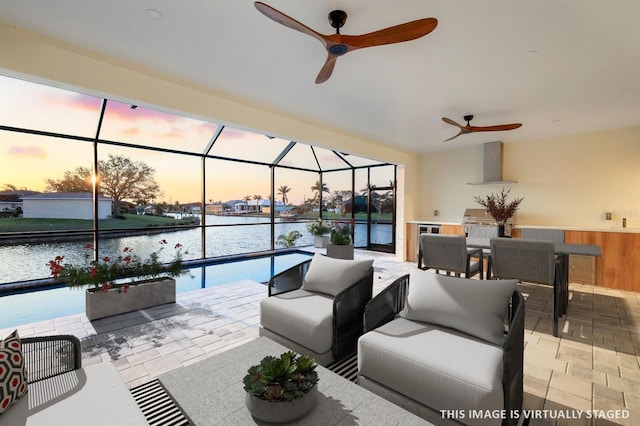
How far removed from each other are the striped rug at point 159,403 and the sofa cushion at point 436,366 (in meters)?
0.45

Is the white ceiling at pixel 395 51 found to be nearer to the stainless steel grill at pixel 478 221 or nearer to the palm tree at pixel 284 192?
the stainless steel grill at pixel 478 221

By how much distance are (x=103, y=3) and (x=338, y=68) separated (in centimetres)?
206

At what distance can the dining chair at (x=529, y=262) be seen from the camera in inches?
120

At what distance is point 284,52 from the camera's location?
2.82m

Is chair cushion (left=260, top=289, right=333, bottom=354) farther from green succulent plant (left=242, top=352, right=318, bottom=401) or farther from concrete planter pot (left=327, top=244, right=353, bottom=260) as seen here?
concrete planter pot (left=327, top=244, right=353, bottom=260)

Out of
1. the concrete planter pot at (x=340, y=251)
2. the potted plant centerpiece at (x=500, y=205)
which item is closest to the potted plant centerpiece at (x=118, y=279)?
the concrete planter pot at (x=340, y=251)

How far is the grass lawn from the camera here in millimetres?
4441

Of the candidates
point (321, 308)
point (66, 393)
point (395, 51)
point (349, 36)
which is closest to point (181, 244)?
point (321, 308)

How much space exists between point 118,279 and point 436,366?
11.8 ft

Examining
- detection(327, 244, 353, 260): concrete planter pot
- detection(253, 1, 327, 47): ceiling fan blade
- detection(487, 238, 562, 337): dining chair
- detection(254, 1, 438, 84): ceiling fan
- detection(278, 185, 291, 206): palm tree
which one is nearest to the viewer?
detection(253, 1, 327, 47): ceiling fan blade

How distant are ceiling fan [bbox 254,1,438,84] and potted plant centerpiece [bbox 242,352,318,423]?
197 centimetres

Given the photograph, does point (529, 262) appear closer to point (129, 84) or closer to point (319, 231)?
point (129, 84)

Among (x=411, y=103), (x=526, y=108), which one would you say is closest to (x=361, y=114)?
(x=411, y=103)

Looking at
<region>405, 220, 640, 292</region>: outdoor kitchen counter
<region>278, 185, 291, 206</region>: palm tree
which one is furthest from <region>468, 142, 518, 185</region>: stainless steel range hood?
<region>278, 185, 291, 206</region>: palm tree
